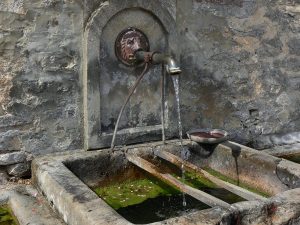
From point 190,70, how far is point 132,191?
1235mm

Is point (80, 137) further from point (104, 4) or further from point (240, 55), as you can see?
point (240, 55)

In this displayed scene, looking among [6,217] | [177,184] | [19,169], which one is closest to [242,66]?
[177,184]

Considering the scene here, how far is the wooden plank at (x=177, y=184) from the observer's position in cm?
243

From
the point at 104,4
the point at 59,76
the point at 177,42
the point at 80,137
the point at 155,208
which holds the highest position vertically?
the point at 104,4

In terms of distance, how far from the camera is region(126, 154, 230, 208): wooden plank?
243 centimetres

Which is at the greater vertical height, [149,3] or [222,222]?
[149,3]

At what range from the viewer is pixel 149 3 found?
348 centimetres

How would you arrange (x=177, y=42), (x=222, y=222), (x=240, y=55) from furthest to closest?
(x=240, y=55) → (x=177, y=42) → (x=222, y=222)

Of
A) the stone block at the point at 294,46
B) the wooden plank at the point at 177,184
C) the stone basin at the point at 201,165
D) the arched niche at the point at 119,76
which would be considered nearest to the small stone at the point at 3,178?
the stone basin at the point at 201,165

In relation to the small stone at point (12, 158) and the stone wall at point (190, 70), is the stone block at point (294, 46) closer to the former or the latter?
the stone wall at point (190, 70)

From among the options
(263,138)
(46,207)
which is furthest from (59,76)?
(263,138)

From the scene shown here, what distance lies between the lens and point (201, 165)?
364 centimetres

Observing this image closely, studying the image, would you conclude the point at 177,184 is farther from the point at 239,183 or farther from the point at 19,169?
the point at 19,169

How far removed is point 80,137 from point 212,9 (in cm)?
164
